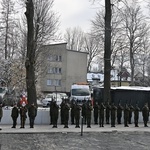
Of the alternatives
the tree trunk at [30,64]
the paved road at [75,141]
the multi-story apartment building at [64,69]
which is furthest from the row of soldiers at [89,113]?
the multi-story apartment building at [64,69]

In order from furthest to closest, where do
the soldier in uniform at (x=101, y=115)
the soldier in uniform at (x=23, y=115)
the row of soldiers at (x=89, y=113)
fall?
the soldier in uniform at (x=101, y=115) → the row of soldiers at (x=89, y=113) → the soldier in uniform at (x=23, y=115)

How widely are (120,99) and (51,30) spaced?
1542cm

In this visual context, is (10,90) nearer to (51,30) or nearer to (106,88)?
(51,30)

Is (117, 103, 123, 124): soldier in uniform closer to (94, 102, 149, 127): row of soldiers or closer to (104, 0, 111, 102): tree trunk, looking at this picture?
(94, 102, 149, 127): row of soldiers

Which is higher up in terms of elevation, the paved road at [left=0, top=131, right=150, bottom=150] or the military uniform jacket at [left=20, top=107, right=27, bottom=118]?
the military uniform jacket at [left=20, top=107, right=27, bottom=118]

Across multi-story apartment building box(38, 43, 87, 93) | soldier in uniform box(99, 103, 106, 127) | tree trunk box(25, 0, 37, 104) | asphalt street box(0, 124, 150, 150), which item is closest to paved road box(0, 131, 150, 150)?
asphalt street box(0, 124, 150, 150)

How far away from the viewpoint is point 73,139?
61.8 feet

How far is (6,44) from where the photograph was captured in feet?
136

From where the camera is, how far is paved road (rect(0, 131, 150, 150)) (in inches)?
636

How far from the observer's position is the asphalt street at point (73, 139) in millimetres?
16281

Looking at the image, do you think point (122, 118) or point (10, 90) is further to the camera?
point (10, 90)

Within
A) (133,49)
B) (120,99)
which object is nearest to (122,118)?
(120,99)

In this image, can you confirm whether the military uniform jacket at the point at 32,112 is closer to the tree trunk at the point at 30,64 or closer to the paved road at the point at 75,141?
the paved road at the point at 75,141

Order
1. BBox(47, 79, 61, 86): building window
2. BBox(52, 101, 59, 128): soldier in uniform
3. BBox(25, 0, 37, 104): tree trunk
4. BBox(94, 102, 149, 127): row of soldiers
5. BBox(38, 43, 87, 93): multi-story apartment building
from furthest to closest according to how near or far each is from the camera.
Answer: BBox(47, 79, 61, 86): building window < BBox(38, 43, 87, 93): multi-story apartment building < BBox(25, 0, 37, 104): tree trunk < BBox(94, 102, 149, 127): row of soldiers < BBox(52, 101, 59, 128): soldier in uniform
